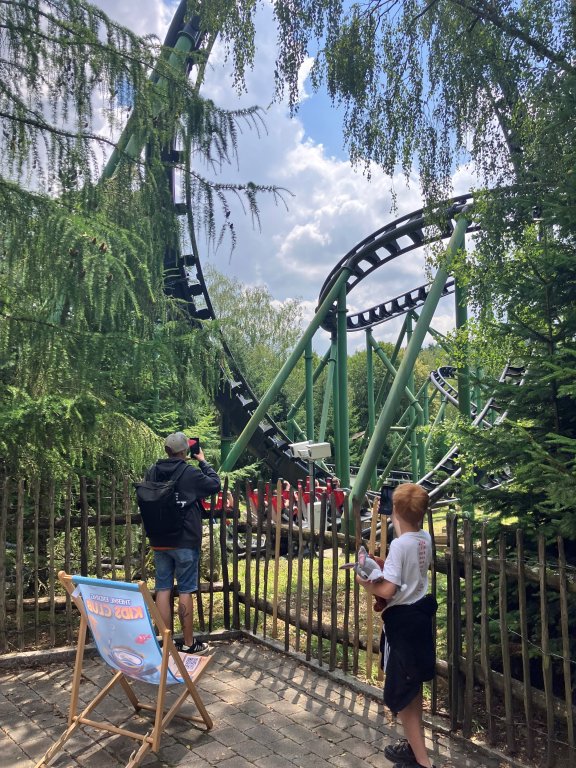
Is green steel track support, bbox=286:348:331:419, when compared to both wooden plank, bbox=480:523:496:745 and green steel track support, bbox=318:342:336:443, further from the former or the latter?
wooden plank, bbox=480:523:496:745

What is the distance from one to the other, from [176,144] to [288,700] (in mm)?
3765

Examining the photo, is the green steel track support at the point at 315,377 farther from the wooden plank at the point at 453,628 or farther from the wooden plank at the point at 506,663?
the wooden plank at the point at 506,663

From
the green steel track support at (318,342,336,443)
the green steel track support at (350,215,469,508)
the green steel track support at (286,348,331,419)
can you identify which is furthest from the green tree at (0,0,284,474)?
the green steel track support at (286,348,331,419)

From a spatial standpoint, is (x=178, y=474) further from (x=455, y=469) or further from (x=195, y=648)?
(x=455, y=469)

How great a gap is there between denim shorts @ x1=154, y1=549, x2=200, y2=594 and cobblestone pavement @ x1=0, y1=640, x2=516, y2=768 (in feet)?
2.04

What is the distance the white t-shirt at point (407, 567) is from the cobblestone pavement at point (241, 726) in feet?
2.87

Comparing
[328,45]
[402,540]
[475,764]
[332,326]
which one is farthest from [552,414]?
[332,326]

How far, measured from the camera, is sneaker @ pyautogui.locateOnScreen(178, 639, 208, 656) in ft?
15.1

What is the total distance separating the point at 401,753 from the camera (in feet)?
10.4

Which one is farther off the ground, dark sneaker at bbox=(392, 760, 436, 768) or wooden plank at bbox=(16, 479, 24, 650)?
wooden plank at bbox=(16, 479, 24, 650)

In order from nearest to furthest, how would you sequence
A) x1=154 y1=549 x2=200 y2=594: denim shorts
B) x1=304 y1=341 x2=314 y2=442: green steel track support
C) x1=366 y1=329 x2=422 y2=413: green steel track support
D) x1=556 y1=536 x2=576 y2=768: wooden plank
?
x1=556 y1=536 x2=576 y2=768: wooden plank < x1=154 y1=549 x2=200 y2=594: denim shorts < x1=304 y1=341 x2=314 y2=442: green steel track support < x1=366 y1=329 x2=422 y2=413: green steel track support

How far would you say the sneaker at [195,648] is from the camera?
15.1ft

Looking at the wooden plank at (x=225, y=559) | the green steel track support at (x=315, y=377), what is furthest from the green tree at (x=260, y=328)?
the wooden plank at (x=225, y=559)

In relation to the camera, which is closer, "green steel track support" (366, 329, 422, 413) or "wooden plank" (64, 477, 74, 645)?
"wooden plank" (64, 477, 74, 645)
